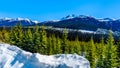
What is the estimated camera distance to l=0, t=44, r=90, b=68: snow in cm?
3503

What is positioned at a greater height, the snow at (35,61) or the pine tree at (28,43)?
the snow at (35,61)

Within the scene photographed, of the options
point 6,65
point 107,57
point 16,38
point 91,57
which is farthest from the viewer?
point 16,38

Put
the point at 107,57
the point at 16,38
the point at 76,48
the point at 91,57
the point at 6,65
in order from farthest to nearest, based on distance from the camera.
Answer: the point at 76,48 < the point at 16,38 < the point at 91,57 < the point at 107,57 < the point at 6,65

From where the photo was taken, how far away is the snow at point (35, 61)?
3503 cm

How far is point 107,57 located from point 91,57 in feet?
59.8

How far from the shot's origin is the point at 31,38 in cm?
10375

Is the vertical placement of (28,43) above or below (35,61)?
below

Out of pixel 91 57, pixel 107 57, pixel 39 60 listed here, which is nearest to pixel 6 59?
pixel 39 60

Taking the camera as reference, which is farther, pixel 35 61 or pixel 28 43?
pixel 28 43

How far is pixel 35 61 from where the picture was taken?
3541 cm

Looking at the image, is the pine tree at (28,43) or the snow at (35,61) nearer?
the snow at (35,61)

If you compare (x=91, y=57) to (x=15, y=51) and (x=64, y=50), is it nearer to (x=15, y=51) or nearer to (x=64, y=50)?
(x=64, y=50)

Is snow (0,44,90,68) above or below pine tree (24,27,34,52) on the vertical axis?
above

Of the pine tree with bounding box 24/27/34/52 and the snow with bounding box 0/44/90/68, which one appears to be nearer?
the snow with bounding box 0/44/90/68
